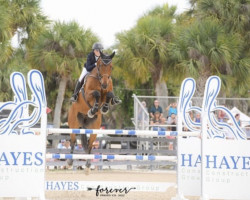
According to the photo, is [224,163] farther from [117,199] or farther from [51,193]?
[51,193]

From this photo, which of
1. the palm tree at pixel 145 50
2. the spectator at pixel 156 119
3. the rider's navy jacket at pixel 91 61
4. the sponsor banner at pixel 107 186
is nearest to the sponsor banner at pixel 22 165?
the sponsor banner at pixel 107 186

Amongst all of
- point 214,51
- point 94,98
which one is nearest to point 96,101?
point 94,98

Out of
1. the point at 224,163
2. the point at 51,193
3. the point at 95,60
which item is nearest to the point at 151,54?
the point at 95,60

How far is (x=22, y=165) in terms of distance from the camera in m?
6.53

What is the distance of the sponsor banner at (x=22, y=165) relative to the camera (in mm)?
6484

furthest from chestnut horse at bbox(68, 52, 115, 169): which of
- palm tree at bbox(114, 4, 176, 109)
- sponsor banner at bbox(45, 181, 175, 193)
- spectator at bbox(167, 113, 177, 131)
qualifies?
palm tree at bbox(114, 4, 176, 109)

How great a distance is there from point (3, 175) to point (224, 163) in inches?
102

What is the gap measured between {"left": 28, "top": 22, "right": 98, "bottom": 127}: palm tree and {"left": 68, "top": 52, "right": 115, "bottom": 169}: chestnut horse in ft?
33.5

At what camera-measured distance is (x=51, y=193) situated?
871 centimetres

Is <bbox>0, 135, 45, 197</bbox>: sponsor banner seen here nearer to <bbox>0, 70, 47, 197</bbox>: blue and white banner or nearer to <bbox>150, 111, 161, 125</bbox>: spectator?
<bbox>0, 70, 47, 197</bbox>: blue and white banner

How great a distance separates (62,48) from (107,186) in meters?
14.1

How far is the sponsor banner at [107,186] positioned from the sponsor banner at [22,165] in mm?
870

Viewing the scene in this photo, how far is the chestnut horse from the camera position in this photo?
9.49 m

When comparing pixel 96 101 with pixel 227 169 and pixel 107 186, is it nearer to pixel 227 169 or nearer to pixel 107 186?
pixel 107 186
